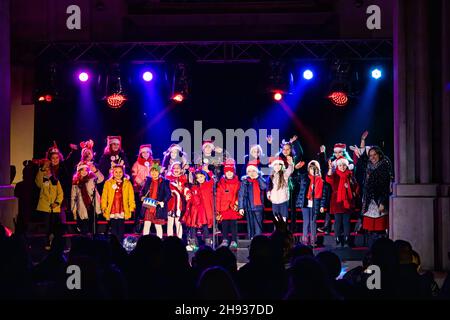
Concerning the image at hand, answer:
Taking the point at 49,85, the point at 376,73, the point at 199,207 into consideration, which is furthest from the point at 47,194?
the point at 376,73

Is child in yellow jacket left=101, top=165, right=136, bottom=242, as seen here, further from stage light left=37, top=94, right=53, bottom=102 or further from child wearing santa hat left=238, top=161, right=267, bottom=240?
stage light left=37, top=94, right=53, bottom=102

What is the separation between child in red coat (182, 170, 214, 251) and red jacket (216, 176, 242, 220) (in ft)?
0.50

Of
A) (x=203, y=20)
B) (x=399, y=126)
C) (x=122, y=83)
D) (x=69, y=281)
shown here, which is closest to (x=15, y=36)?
(x=122, y=83)

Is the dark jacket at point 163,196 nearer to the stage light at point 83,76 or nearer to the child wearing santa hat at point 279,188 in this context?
the child wearing santa hat at point 279,188

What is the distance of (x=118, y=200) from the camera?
11.4m

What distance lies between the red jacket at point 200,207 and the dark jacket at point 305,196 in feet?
5.42

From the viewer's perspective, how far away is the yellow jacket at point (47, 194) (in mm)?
11367

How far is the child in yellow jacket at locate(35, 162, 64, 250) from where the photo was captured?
1137 centimetres

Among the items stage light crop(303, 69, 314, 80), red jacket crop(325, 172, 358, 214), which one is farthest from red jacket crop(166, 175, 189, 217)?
stage light crop(303, 69, 314, 80)

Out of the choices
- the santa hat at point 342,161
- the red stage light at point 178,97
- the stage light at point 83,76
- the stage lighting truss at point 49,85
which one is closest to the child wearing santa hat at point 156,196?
the red stage light at point 178,97

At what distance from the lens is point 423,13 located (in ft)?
29.9

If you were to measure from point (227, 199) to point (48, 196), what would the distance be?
3.29 m

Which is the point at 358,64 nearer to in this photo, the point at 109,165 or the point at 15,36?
the point at 109,165

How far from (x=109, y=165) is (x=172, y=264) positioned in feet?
30.8
